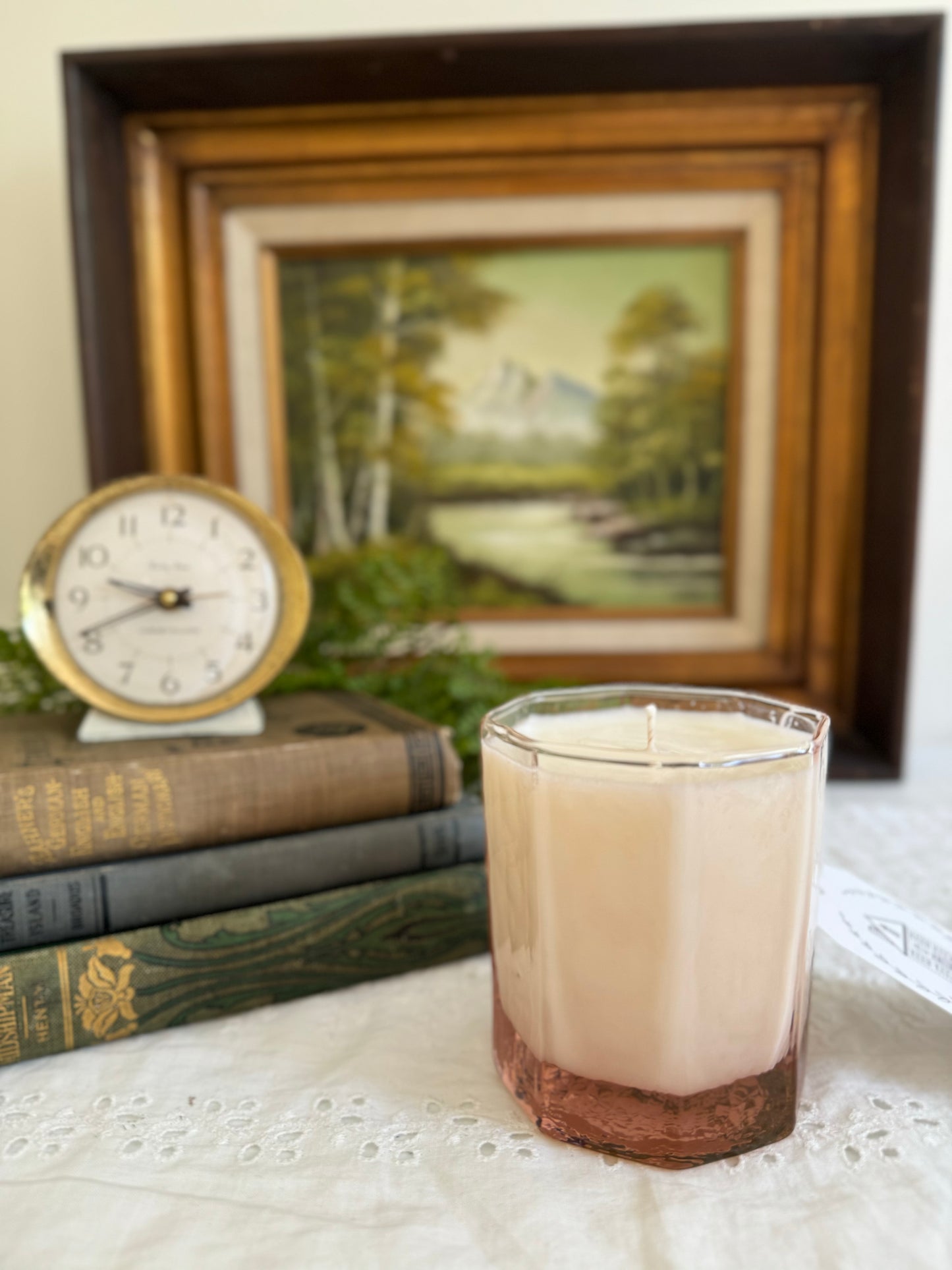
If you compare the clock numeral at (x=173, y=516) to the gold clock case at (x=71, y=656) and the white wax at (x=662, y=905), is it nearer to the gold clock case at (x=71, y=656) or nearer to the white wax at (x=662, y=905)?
the gold clock case at (x=71, y=656)

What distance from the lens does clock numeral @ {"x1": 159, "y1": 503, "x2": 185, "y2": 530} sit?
2.12 ft

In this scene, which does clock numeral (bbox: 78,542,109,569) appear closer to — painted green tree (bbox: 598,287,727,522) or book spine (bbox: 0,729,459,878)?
book spine (bbox: 0,729,459,878)

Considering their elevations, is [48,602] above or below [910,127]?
below

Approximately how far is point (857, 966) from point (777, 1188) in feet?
0.73

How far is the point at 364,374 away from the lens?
0.98 meters

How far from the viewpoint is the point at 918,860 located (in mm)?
703

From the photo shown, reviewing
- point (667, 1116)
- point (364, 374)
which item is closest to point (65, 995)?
point (667, 1116)

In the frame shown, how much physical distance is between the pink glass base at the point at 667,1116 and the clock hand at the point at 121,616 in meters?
0.40

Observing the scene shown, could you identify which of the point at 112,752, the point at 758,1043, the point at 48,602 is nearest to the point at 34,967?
the point at 112,752

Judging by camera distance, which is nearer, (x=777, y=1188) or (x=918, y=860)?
(x=777, y=1188)

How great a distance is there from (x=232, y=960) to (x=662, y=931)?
0.26 metres

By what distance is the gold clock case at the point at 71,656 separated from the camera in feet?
2.04

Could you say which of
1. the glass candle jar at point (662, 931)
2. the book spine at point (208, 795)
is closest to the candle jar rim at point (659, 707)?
the glass candle jar at point (662, 931)

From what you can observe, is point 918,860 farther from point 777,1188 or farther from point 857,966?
point 777,1188
